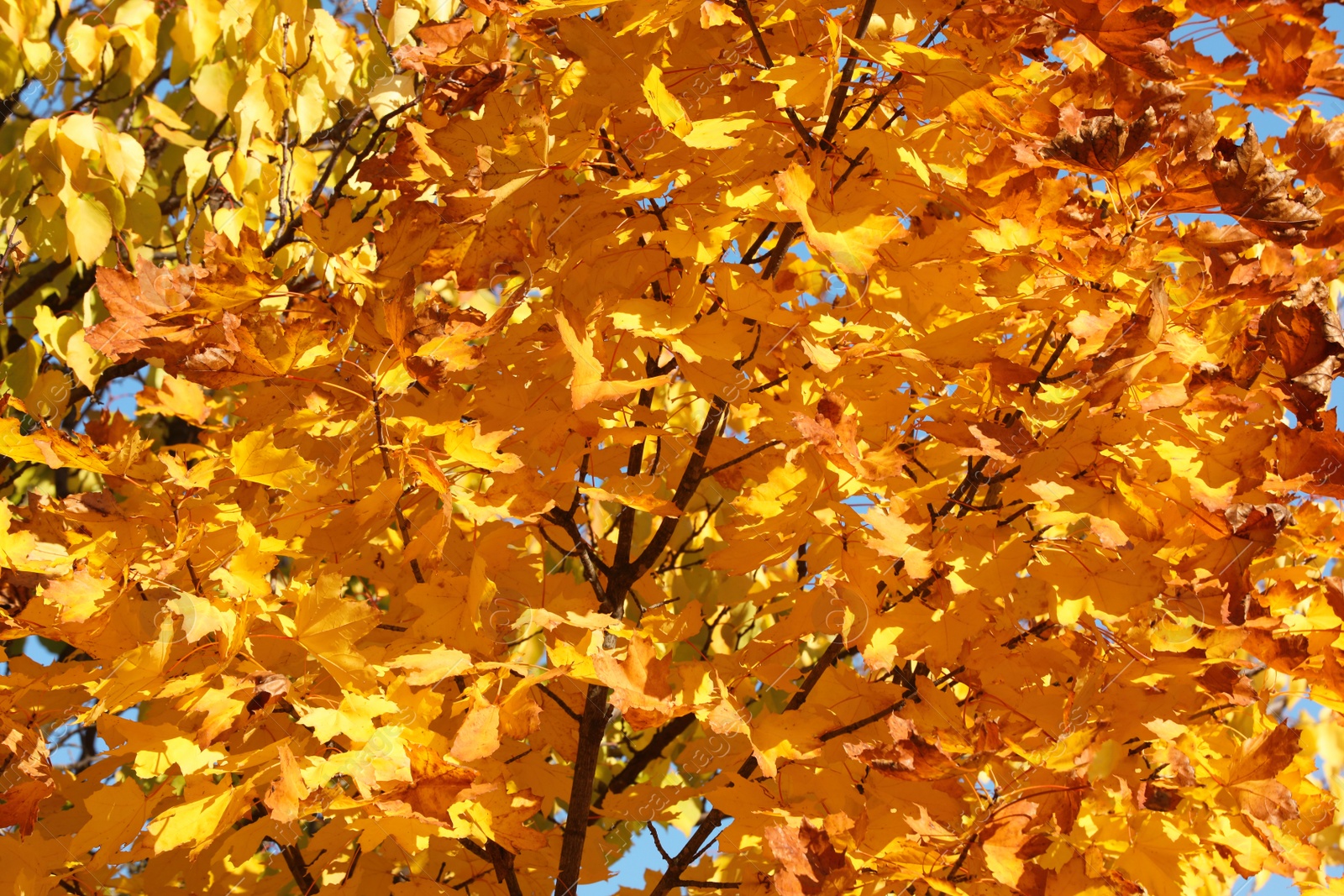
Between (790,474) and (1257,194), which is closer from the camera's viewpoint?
(1257,194)

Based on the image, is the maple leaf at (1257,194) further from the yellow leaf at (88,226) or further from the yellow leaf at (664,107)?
the yellow leaf at (88,226)

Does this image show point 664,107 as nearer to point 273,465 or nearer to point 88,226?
point 273,465

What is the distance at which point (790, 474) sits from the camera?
149 centimetres

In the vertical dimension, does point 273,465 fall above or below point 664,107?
below

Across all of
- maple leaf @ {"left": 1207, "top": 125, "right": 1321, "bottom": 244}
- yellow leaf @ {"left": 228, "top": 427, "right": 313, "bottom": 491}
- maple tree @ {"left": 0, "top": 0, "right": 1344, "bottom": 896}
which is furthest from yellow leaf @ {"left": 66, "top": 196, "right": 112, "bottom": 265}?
maple leaf @ {"left": 1207, "top": 125, "right": 1321, "bottom": 244}

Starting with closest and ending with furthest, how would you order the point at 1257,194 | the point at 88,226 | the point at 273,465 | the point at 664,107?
the point at 664,107 → the point at 1257,194 → the point at 273,465 → the point at 88,226

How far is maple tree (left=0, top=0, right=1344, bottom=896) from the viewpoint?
1.28 meters

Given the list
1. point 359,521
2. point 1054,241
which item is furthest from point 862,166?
point 359,521

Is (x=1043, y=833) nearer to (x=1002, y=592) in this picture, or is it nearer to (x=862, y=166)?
(x=1002, y=592)

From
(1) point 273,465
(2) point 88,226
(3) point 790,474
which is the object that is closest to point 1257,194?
(3) point 790,474

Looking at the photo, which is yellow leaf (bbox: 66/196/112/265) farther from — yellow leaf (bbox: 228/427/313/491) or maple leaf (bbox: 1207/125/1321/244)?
maple leaf (bbox: 1207/125/1321/244)

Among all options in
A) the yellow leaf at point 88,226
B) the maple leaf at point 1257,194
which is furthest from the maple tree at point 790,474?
the yellow leaf at point 88,226

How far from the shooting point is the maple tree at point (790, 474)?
4.20 ft

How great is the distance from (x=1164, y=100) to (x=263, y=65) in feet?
6.89
